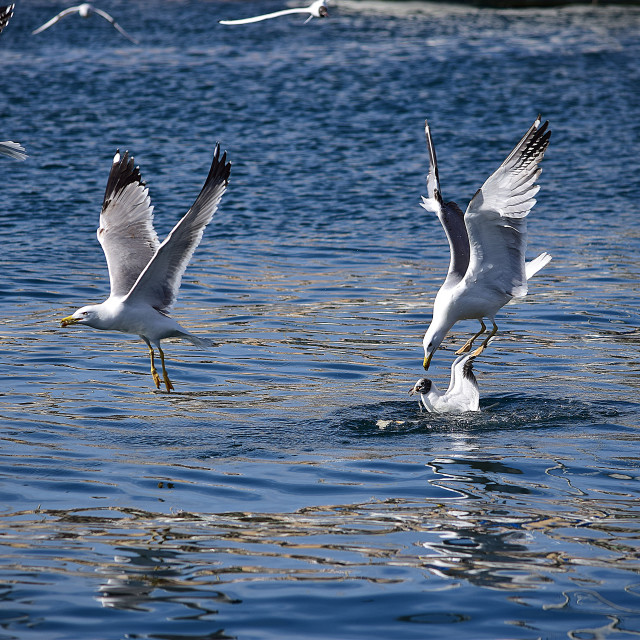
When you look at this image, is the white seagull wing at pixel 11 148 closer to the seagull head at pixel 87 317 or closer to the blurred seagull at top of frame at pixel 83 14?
the seagull head at pixel 87 317

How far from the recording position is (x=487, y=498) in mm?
7609

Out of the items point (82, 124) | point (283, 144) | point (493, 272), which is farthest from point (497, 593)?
point (82, 124)

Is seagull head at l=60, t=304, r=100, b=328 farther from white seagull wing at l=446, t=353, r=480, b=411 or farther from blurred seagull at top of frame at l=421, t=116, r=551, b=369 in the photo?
white seagull wing at l=446, t=353, r=480, b=411

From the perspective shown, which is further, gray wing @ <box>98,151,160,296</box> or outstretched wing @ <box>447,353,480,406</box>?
gray wing @ <box>98,151,160,296</box>

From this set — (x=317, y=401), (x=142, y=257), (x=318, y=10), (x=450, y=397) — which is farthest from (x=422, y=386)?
(x=318, y=10)

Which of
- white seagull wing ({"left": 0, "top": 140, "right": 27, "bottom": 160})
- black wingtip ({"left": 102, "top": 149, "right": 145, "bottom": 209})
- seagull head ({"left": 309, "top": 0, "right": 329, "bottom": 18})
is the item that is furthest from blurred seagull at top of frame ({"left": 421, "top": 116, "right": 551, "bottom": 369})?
seagull head ({"left": 309, "top": 0, "right": 329, "bottom": 18})

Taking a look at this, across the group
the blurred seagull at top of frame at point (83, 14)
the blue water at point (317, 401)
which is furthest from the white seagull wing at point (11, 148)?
the blurred seagull at top of frame at point (83, 14)

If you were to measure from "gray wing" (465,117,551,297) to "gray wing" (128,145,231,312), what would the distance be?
2.01 meters

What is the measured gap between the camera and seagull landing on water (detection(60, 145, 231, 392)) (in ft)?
30.4

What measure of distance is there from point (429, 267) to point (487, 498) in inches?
290

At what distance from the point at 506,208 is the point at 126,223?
11.1ft

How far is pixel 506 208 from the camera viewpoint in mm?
9367

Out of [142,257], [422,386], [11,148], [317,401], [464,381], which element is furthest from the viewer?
[11,148]

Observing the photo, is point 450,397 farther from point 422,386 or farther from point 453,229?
point 453,229
